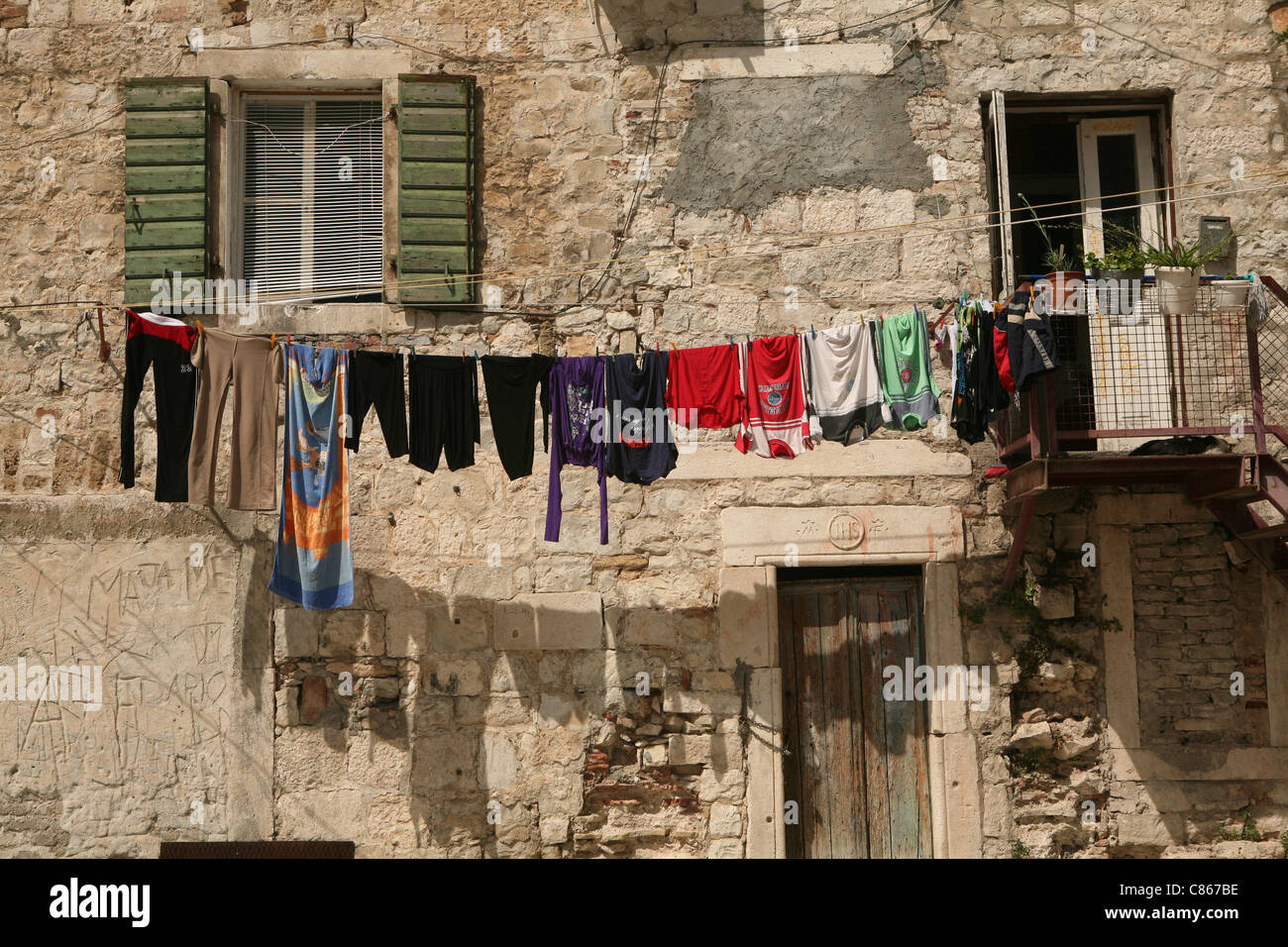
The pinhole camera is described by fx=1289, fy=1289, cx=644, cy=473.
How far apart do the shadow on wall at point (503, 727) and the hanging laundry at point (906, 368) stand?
1708mm

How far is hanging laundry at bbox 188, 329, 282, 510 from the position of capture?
7051 millimetres

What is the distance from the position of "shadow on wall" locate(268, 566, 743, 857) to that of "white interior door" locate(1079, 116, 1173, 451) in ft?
8.76

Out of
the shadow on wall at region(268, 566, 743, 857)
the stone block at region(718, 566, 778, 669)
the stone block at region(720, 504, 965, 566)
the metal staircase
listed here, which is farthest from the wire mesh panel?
the shadow on wall at region(268, 566, 743, 857)

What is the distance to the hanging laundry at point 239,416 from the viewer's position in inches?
278

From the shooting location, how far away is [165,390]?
7.06m

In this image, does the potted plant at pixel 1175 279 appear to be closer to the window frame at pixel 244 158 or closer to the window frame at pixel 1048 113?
the window frame at pixel 1048 113

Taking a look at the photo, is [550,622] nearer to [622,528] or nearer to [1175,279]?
[622,528]

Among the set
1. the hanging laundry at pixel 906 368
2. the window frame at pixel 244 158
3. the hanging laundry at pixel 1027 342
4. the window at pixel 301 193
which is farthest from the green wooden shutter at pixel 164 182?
the hanging laundry at pixel 1027 342

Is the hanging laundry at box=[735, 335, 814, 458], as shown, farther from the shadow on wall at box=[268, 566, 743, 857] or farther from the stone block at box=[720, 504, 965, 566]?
the shadow on wall at box=[268, 566, 743, 857]

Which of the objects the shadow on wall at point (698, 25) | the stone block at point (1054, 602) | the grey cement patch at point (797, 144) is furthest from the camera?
the shadow on wall at point (698, 25)

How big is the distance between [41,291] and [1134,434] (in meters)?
6.54

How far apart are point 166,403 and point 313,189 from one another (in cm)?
196

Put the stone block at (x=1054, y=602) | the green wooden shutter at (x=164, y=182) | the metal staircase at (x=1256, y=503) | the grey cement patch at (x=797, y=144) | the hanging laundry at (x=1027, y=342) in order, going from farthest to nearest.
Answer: the grey cement patch at (x=797, y=144)
the green wooden shutter at (x=164, y=182)
the stone block at (x=1054, y=602)
the metal staircase at (x=1256, y=503)
the hanging laundry at (x=1027, y=342)
